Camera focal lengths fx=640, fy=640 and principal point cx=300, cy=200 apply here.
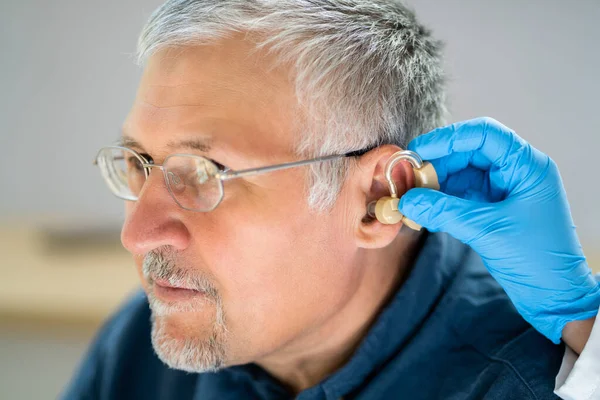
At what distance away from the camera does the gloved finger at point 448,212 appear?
116 cm

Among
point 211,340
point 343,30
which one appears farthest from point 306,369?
point 343,30

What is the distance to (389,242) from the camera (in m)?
1.28

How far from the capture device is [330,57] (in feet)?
4.12

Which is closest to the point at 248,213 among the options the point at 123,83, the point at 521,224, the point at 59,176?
the point at 521,224

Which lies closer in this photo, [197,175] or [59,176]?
[197,175]

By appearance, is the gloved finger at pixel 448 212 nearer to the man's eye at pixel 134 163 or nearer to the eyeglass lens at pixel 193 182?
the eyeglass lens at pixel 193 182

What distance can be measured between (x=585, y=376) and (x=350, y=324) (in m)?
0.47

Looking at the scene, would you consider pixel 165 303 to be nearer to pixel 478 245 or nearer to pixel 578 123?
pixel 478 245

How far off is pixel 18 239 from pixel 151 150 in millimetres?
2028

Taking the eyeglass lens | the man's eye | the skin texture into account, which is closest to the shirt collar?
the skin texture

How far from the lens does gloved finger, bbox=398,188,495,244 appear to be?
1.16 meters

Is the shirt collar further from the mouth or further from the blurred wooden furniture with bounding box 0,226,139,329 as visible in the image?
the blurred wooden furniture with bounding box 0,226,139,329

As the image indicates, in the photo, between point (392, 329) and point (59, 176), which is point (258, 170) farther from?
point (59, 176)

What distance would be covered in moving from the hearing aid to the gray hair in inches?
3.3
